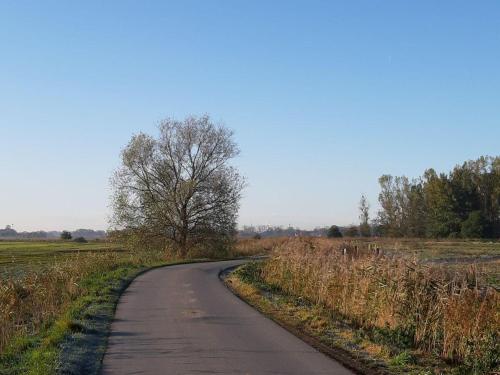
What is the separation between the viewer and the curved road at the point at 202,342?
926cm

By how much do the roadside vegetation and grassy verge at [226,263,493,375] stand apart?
16 millimetres

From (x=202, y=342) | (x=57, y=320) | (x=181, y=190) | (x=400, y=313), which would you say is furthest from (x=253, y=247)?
(x=202, y=342)

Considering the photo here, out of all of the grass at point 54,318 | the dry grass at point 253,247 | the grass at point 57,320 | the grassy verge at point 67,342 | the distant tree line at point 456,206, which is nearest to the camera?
the grassy verge at point 67,342

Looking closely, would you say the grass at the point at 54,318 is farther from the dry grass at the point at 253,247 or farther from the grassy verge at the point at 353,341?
the dry grass at the point at 253,247

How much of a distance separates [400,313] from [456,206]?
82.8m

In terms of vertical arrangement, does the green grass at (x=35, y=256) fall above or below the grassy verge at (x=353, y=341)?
above

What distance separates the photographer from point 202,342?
1133cm

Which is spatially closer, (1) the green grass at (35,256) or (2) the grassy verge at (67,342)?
(2) the grassy verge at (67,342)

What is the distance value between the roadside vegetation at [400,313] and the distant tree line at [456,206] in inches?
2944

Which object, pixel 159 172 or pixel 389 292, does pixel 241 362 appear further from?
pixel 159 172

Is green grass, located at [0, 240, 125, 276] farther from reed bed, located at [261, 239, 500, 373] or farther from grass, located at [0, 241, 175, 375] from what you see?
reed bed, located at [261, 239, 500, 373]

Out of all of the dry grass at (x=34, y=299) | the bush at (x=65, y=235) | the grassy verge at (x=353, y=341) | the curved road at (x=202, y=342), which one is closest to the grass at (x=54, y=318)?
the dry grass at (x=34, y=299)

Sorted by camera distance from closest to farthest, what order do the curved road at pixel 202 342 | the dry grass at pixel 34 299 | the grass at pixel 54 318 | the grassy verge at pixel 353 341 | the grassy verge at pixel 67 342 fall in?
the curved road at pixel 202 342
the grassy verge at pixel 67 342
the grassy verge at pixel 353 341
the grass at pixel 54 318
the dry grass at pixel 34 299

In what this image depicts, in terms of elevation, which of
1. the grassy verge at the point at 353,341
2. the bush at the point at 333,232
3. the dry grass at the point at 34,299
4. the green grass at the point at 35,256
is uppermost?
the bush at the point at 333,232
